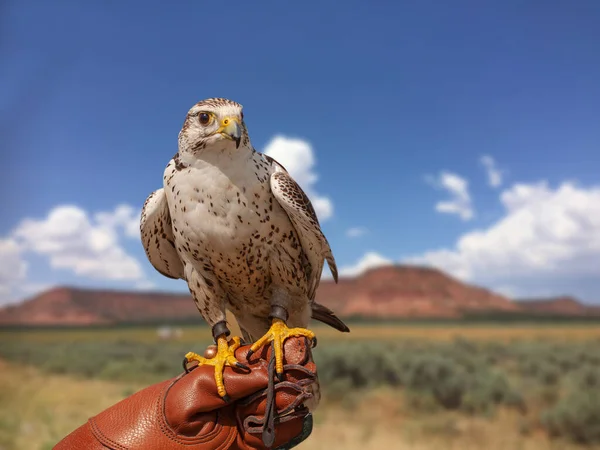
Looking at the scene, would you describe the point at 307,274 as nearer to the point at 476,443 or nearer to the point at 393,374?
the point at 476,443

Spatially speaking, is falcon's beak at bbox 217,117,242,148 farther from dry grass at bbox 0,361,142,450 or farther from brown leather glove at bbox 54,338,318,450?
dry grass at bbox 0,361,142,450

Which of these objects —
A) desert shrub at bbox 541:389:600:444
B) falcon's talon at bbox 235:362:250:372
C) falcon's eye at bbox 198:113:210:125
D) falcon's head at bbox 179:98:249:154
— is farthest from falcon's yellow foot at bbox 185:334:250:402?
desert shrub at bbox 541:389:600:444

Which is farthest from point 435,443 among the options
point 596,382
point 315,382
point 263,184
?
point 263,184

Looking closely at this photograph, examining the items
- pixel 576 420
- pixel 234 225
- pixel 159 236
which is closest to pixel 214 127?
pixel 234 225

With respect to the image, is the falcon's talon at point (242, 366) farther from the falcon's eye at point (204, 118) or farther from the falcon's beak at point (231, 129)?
the falcon's eye at point (204, 118)

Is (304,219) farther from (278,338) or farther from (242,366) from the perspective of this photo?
(242,366)

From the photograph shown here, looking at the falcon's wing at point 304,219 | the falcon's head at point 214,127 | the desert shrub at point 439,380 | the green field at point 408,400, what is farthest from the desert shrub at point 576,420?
the falcon's head at point 214,127
